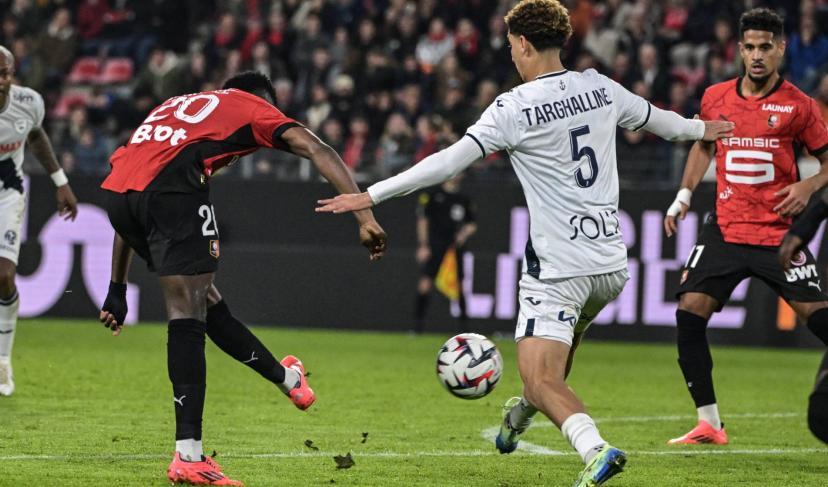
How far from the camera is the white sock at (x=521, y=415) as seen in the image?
685 centimetres

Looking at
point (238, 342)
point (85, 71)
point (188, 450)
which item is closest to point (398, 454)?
point (238, 342)

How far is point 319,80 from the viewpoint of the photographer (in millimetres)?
20047

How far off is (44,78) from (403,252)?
23.4ft

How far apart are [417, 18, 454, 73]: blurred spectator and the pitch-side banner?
11.4 feet

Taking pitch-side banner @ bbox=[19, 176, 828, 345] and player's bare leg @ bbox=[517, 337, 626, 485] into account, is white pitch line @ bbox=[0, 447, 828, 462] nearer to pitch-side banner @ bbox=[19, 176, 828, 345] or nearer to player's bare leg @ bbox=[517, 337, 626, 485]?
player's bare leg @ bbox=[517, 337, 626, 485]

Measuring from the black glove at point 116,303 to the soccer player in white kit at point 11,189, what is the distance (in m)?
2.85

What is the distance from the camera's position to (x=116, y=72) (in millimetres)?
21422

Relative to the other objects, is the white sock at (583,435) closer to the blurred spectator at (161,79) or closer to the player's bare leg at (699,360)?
the player's bare leg at (699,360)

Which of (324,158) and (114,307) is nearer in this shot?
(324,158)

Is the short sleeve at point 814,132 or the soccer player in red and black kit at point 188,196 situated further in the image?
the short sleeve at point 814,132

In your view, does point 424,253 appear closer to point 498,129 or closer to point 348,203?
point 498,129

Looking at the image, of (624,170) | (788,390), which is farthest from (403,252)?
(788,390)

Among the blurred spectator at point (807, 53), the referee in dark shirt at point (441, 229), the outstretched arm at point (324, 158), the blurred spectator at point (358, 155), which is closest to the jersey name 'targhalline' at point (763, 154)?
the outstretched arm at point (324, 158)

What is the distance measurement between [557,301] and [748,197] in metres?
2.78
